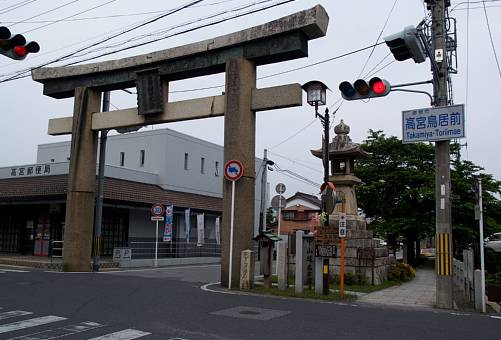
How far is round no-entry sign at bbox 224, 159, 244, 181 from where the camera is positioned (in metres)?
14.9

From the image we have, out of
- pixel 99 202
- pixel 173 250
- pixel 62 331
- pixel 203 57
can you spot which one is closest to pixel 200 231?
pixel 173 250

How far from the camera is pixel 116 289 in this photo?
13.2 metres

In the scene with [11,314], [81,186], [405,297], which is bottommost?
[405,297]

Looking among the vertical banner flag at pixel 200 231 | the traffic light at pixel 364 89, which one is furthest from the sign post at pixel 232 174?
the vertical banner flag at pixel 200 231

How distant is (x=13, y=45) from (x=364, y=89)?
799 cm

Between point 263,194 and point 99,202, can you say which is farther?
point 263,194

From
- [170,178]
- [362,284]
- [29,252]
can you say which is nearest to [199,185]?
[170,178]

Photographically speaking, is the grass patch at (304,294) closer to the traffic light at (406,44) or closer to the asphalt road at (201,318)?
the asphalt road at (201,318)

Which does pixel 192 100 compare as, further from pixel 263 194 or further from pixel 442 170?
pixel 263 194

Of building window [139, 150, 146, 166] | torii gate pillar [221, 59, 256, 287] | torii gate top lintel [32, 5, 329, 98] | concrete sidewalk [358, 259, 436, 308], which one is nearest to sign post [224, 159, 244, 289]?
torii gate pillar [221, 59, 256, 287]

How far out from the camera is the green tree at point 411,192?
27.4 m

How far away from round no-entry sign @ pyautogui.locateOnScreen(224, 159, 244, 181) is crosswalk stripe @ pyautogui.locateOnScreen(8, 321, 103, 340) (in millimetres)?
7392

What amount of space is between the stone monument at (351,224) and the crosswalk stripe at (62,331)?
33.4 feet

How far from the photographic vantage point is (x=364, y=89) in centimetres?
1188
